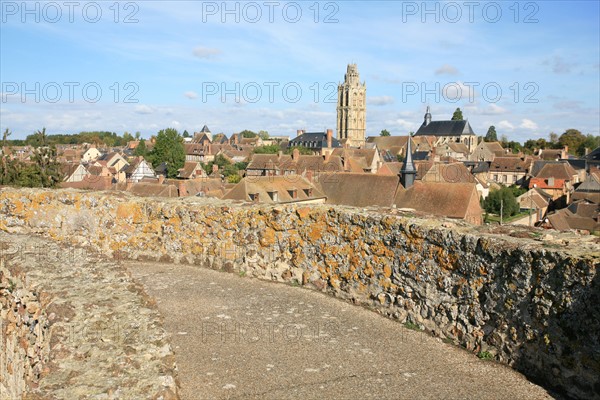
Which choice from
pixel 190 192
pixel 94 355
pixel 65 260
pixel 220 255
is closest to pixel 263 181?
A: pixel 190 192

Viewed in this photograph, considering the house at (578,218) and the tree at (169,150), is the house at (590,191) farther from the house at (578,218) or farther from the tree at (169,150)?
the tree at (169,150)

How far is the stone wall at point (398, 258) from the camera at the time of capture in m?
5.46

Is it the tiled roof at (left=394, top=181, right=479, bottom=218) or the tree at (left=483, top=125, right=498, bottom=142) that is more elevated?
the tree at (left=483, top=125, right=498, bottom=142)

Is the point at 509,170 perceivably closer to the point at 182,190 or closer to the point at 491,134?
the point at 182,190

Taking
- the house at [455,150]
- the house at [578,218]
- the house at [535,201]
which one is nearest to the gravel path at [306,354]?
the house at [578,218]

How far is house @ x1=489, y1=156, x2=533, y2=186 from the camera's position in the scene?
85.2 meters

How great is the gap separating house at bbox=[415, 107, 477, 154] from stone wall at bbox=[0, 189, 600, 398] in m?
130

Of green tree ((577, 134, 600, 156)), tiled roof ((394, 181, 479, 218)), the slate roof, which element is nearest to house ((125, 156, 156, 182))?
the slate roof

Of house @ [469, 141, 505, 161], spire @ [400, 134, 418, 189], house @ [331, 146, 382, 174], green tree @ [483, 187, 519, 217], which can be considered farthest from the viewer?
house @ [469, 141, 505, 161]

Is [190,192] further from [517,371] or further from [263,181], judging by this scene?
[517,371]

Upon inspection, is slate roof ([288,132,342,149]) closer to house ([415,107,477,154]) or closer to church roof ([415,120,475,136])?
house ([415,107,477,154])

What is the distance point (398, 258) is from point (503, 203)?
5566cm

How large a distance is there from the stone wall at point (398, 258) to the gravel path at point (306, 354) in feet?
1.11

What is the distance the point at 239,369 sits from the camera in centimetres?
551
